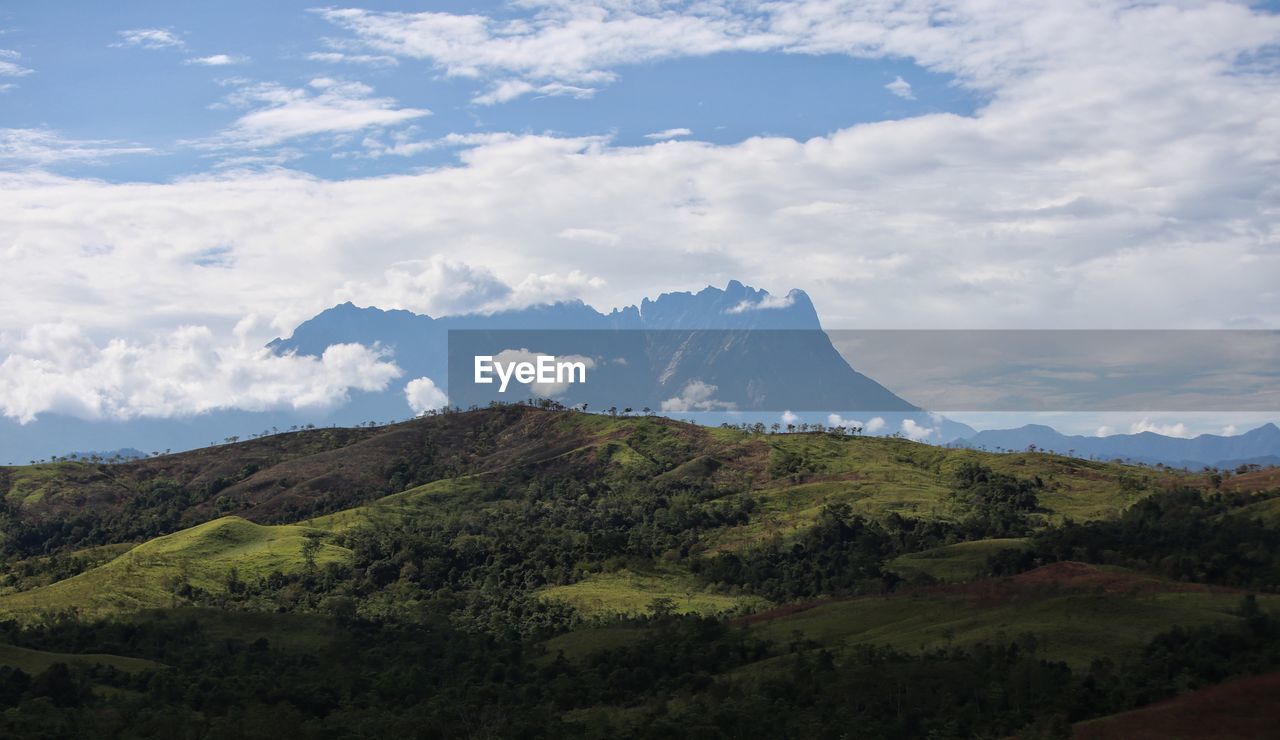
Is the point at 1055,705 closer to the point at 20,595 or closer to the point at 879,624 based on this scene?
the point at 879,624

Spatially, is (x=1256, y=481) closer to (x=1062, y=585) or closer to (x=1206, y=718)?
(x=1062, y=585)

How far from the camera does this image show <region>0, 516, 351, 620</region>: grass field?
166 meters

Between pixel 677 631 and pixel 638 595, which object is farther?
pixel 638 595

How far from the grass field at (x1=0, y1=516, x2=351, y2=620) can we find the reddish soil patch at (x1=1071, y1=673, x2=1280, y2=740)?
405 ft

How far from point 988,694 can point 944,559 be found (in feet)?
237

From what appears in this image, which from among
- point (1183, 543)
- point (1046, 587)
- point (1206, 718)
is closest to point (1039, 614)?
point (1046, 587)

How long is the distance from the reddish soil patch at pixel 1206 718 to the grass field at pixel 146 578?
123314mm

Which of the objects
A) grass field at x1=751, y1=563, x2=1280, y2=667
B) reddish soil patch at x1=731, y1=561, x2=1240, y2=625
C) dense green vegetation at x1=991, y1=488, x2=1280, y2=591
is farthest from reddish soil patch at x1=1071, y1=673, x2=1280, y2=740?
dense green vegetation at x1=991, y1=488, x2=1280, y2=591

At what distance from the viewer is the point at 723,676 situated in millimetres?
118062

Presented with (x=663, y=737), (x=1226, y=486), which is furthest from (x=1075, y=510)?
(x=663, y=737)

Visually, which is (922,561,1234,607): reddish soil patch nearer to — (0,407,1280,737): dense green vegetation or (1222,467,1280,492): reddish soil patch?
(0,407,1280,737): dense green vegetation

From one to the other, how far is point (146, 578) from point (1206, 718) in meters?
144

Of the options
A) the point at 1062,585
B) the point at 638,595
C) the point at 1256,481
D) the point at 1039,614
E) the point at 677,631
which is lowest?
the point at 638,595

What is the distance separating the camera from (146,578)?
7106 inches
